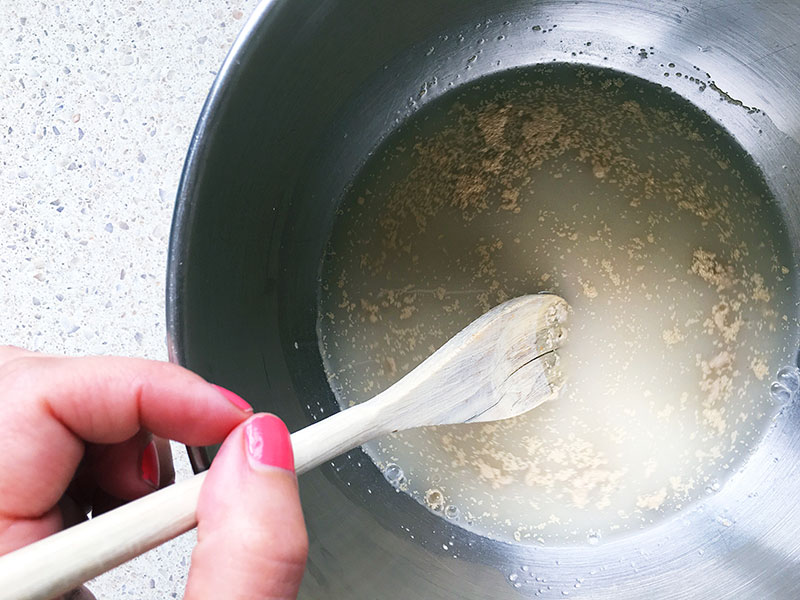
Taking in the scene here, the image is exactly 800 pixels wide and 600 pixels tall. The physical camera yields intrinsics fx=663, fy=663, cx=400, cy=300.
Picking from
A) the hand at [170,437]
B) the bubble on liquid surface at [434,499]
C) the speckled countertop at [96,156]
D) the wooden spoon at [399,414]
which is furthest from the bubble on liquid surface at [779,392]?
the speckled countertop at [96,156]

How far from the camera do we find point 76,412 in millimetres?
449

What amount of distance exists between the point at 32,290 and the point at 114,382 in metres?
0.38

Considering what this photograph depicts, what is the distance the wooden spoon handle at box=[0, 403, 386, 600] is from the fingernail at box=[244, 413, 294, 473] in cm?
3

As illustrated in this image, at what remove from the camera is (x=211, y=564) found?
374 mm

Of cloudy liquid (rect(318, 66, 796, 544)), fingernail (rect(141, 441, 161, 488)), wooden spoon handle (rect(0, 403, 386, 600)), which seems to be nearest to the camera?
wooden spoon handle (rect(0, 403, 386, 600))

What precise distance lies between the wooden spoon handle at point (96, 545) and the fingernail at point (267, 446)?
35mm

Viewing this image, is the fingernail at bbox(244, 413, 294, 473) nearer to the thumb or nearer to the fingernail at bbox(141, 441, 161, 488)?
the thumb

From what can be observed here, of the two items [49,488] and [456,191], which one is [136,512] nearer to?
[49,488]

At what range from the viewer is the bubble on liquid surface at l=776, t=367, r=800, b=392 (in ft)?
2.41

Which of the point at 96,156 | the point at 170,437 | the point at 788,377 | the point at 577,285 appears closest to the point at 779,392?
the point at 788,377

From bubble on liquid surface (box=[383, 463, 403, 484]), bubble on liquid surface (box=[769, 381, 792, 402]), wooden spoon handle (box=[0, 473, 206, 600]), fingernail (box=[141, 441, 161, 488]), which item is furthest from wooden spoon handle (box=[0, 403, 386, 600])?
bubble on liquid surface (box=[769, 381, 792, 402])

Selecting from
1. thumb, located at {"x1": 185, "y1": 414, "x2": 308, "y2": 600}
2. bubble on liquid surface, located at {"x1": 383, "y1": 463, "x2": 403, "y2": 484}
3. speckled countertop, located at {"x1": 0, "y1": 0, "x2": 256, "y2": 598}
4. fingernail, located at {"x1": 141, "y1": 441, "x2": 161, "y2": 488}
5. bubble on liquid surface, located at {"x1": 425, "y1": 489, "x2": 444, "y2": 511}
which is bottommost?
thumb, located at {"x1": 185, "y1": 414, "x2": 308, "y2": 600}

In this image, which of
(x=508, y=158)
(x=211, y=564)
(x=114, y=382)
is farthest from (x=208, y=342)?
(x=508, y=158)

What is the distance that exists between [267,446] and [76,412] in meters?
0.14
